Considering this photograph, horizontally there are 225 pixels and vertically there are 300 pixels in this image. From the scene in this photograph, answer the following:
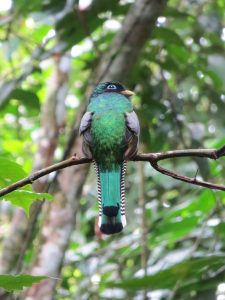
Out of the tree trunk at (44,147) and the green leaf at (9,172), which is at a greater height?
the tree trunk at (44,147)

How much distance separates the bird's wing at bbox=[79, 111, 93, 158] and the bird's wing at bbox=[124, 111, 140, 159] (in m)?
0.14

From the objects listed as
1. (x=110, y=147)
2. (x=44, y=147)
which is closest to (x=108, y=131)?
(x=110, y=147)

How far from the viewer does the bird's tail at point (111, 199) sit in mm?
1873

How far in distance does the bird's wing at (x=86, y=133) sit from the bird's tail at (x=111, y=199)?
0.06 meters

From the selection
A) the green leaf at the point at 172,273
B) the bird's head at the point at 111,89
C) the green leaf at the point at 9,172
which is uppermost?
the bird's head at the point at 111,89

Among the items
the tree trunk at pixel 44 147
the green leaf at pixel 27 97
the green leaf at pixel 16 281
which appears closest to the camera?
the green leaf at pixel 16 281

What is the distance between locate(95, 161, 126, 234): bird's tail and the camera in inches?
73.7

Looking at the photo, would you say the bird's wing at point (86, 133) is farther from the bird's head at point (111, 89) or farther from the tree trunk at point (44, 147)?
the tree trunk at point (44, 147)

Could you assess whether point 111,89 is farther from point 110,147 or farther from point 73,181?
point 73,181

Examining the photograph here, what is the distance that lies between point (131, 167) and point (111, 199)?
107 inches

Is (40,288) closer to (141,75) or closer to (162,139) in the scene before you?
(162,139)

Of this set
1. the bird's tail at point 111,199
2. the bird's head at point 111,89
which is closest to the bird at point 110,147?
the bird's tail at point 111,199

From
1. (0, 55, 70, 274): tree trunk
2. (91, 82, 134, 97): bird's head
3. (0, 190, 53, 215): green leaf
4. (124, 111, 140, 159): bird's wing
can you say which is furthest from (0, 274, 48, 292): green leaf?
(0, 55, 70, 274): tree trunk

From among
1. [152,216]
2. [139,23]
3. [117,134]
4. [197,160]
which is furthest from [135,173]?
[117,134]
